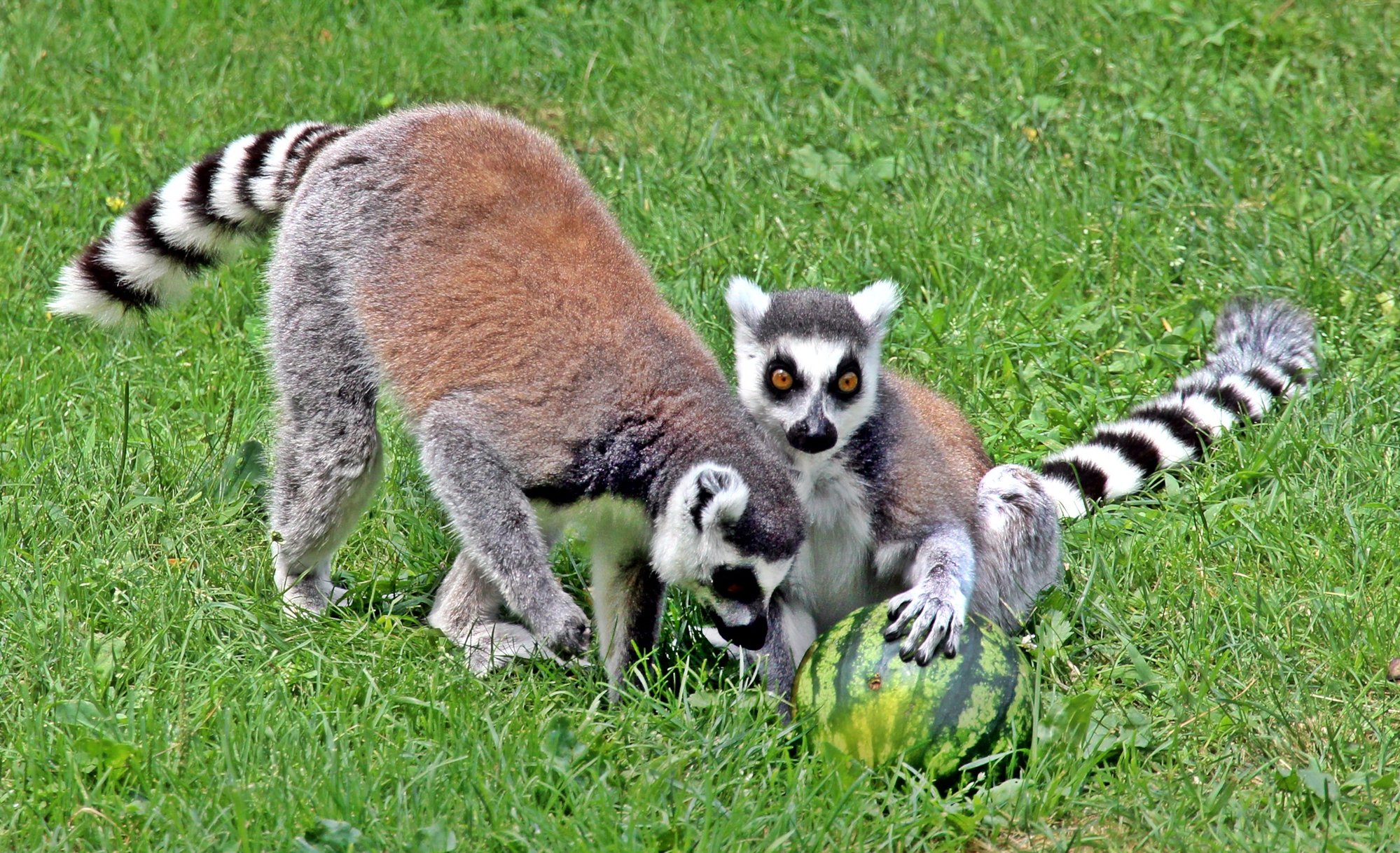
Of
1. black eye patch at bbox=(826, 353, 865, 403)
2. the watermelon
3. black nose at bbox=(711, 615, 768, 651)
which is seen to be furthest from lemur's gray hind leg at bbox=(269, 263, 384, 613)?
the watermelon

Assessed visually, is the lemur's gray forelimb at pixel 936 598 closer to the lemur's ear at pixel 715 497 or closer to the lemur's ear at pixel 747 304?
the lemur's ear at pixel 715 497

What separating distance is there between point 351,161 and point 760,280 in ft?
5.91

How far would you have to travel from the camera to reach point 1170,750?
3053mm

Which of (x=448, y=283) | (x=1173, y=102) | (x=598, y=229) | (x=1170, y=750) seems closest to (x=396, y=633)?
(x=448, y=283)

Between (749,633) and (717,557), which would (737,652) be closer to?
(749,633)

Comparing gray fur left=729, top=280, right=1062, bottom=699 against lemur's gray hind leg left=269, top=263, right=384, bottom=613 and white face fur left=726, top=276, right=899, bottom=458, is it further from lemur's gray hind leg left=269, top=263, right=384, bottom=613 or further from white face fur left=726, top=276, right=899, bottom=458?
lemur's gray hind leg left=269, top=263, right=384, bottom=613

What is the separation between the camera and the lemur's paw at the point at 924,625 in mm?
3000

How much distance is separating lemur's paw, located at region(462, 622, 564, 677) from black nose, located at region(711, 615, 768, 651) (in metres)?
0.46

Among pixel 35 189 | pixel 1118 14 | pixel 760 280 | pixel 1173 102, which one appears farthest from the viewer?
pixel 1118 14

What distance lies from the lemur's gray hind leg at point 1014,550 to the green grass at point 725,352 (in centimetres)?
12

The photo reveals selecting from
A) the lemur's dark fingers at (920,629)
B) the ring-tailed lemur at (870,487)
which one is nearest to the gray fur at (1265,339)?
the ring-tailed lemur at (870,487)

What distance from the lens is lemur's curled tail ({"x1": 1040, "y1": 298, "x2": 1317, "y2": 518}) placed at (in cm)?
412

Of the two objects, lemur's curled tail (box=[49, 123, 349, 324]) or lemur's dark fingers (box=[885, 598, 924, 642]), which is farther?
lemur's curled tail (box=[49, 123, 349, 324])

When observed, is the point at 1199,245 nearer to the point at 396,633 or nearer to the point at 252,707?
the point at 396,633
